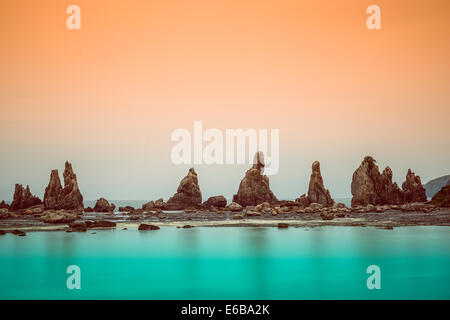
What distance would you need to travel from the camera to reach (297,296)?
20688 mm

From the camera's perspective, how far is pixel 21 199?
299 feet

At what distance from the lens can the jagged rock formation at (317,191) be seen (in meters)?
93.4

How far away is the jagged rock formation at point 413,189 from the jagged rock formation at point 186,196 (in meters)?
46.1

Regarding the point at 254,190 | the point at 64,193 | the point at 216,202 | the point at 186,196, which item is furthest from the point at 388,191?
the point at 64,193

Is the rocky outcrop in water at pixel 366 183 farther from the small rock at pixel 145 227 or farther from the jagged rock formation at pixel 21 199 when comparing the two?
the jagged rock formation at pixel 21 199

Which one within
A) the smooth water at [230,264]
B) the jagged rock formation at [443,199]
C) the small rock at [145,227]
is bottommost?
the smooth water at [230,264]

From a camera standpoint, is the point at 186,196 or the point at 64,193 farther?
the point at 186,196

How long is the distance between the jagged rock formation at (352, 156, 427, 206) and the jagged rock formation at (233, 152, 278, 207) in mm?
18314

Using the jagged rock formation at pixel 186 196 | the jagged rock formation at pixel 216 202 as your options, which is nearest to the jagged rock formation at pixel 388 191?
the jagged rock formation at pixel 216 202

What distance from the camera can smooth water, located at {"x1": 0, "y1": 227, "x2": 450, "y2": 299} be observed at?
69.9 ft

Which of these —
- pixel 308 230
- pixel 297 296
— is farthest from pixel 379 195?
A: pixel 297 296

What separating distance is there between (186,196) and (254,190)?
15267 mm

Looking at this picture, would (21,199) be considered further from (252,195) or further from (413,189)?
(413,189)
